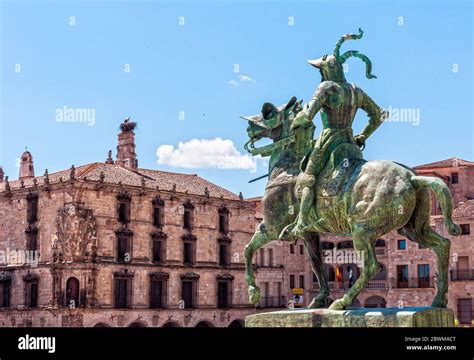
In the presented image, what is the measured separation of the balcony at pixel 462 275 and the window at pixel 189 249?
1564 cm

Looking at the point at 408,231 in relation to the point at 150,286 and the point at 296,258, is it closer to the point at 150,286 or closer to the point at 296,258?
the point at 150,286

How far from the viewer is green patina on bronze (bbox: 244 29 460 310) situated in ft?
33.9

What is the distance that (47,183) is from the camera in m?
47.5

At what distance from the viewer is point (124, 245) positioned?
159 ft

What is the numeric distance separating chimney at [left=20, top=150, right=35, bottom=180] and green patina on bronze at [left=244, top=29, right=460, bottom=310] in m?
44.7

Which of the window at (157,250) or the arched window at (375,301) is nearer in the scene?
the window at (157,250)

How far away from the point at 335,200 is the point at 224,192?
4665 cm

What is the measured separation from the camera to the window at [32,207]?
160 ft

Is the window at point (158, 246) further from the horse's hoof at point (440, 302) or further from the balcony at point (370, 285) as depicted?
the horse's hoof at point (440, 302)

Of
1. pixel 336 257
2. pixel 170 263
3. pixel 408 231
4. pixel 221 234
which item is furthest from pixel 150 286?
pixel 408 231

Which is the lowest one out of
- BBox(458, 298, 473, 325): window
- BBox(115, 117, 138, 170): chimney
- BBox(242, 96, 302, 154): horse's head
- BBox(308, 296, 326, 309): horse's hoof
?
BBox(458, 298, 473, 325): window

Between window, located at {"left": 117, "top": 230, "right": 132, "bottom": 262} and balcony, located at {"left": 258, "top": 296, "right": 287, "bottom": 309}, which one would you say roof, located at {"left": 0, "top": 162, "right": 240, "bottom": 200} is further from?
balcony, located at {"left": 258, "top": 296, "right": 287, "bottom": 309}

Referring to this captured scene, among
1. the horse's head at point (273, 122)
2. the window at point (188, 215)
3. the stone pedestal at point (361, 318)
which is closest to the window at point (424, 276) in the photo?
the window at point (188, 215)

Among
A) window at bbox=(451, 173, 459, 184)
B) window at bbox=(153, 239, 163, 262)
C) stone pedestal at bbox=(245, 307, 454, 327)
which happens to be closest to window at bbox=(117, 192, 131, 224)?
window at bbox=(153, 239, 163, 262)
